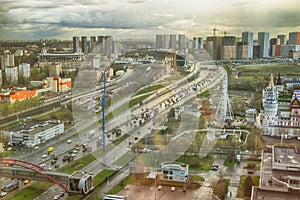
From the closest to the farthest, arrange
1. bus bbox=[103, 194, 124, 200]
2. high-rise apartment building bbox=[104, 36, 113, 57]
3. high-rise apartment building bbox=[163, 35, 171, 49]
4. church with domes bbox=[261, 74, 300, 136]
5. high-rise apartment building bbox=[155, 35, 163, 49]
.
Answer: bus bbox=[103, 194, 124, 200], church with domes bbox=[261, 74, 300, 136], high-rise apartment building bbox=[155, 35, 163, 49], high-rise apartment building bbox=[163, 35, 171, 49], high-rise apartment building bbox=[104, 36, 113, 57]

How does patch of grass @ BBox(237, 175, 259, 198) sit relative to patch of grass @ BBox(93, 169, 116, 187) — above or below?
above

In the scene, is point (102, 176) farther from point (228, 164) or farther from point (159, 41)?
point (159, 41)

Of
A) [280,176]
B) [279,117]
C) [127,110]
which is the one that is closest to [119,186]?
[280,176]

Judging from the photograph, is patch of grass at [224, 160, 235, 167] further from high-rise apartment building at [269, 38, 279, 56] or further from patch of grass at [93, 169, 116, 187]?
high-rise apartment building at [269, 38, 279, 56]

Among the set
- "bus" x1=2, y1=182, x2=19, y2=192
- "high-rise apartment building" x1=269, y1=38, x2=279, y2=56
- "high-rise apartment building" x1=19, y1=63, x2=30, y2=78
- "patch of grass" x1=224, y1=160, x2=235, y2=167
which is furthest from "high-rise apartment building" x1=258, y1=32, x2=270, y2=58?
"bus" x1=2, y1=182, x2=19, y2=192

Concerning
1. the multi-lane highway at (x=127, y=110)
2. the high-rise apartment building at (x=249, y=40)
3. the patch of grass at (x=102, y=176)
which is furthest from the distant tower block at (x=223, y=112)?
the patch of grass at (x=102, y=176)
